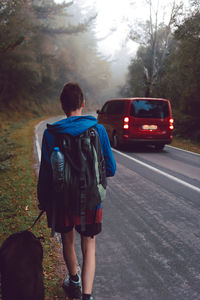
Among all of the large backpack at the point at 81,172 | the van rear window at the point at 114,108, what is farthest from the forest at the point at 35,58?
the large backpack at the point at 81,172

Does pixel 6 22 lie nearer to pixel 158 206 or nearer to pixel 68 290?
pixel 158 206

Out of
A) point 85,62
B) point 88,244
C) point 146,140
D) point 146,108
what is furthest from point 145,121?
point 85,62

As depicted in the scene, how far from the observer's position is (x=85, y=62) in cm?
6906

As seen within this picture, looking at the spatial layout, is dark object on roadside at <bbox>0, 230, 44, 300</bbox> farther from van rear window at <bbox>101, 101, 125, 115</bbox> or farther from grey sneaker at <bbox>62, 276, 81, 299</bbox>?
van rear window at <bbox>101, 101, 125, 115</bbox>

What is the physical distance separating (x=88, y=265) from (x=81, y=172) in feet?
2.83

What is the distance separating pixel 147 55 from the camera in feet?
124

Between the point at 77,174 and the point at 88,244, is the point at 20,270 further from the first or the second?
the point at 77,174

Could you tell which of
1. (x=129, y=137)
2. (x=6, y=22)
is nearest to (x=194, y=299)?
(x=129, y=137)

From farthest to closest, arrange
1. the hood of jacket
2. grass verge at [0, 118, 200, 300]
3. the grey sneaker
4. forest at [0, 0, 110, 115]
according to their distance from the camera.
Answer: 1. forest at [0, 0, 110, 115]
2. grass verge at [0, 118, 200, 300]
3. the grey sneaker
4. the hood of jacket

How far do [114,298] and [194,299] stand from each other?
771 mm

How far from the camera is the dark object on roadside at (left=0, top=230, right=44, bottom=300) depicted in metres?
2.40

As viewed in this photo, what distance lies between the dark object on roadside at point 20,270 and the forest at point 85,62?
8.77 m

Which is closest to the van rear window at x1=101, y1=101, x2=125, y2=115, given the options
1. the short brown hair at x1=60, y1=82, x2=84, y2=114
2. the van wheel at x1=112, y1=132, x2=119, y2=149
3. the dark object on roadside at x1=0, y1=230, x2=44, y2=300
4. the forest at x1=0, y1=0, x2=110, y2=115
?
the van wheel at x1=112, y1=132, x2=119, y2=149

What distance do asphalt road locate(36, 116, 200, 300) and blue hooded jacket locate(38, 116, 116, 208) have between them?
4.19 feet
